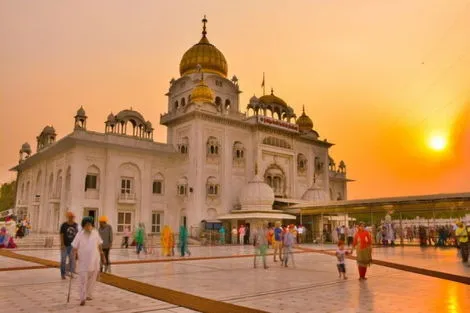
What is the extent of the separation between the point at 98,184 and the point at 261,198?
12893 millimetres

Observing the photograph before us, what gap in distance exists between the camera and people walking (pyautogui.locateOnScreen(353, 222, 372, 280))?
10.9 metres

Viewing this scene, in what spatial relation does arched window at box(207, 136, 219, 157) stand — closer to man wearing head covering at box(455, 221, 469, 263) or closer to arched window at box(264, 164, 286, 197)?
arched window at box(264, 164, 286, 197)

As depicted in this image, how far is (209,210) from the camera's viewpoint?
114ft

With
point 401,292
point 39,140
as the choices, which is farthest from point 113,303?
point 39,140

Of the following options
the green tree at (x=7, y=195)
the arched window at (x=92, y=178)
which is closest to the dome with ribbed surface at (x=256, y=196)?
the arched window at (x=92, y=178)

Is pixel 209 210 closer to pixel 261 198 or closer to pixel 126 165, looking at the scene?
pixel 261 198

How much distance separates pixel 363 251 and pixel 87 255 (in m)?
7.09

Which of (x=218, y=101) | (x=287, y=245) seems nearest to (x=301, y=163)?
(x=218, y=101)

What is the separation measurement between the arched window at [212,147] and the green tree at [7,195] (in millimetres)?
48018

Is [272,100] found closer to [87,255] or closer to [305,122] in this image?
[305,122]

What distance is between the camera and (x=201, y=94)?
37500 millimetres

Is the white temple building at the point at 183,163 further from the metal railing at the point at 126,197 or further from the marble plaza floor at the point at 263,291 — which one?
the marble plaza floor at the point at 263,291

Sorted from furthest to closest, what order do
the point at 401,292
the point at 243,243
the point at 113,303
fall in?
the point at 243,243
the point at 401,292
the point at 113,303

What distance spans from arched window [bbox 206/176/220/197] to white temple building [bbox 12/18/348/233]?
0.28 ft
